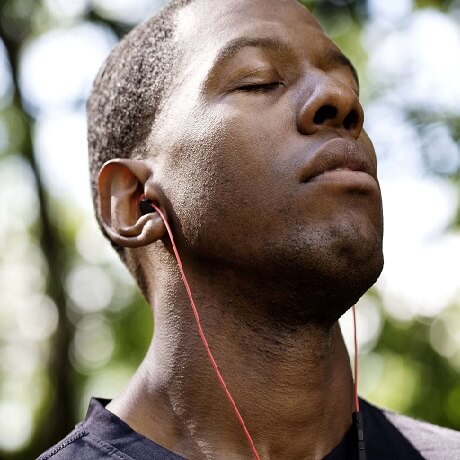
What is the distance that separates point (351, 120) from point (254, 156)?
1.40ft

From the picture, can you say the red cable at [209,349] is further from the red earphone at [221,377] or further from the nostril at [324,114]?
the nostril at [324,114]

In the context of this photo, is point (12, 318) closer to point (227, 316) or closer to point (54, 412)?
point (54, 412)

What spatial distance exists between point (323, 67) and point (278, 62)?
245 millimetres

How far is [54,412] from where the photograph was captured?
10398mm

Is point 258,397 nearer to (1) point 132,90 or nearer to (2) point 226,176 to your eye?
(2) point 226,176

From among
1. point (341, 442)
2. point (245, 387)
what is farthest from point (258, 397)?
point (341, 442)

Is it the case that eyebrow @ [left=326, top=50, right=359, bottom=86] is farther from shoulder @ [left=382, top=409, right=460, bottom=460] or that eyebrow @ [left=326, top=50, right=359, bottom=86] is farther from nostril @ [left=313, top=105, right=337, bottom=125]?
shoulder @ [left=382, top=409, right=460, bottom=460]

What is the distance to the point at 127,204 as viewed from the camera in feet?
10.3

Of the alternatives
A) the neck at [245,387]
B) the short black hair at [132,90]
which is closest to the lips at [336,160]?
the neck at [245,387]

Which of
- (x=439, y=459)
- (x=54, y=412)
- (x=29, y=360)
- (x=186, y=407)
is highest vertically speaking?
(x=186, y=407)

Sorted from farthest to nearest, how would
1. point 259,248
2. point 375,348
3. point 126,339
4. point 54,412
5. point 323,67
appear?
1. point 126,339
2. point 375,348
3. point 54,412
4. point 323,67
5. point 259,248

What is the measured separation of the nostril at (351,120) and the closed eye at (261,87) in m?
0.28

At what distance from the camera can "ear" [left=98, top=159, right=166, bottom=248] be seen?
9.72ft

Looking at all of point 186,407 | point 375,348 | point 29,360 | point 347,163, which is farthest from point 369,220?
point 29,360
